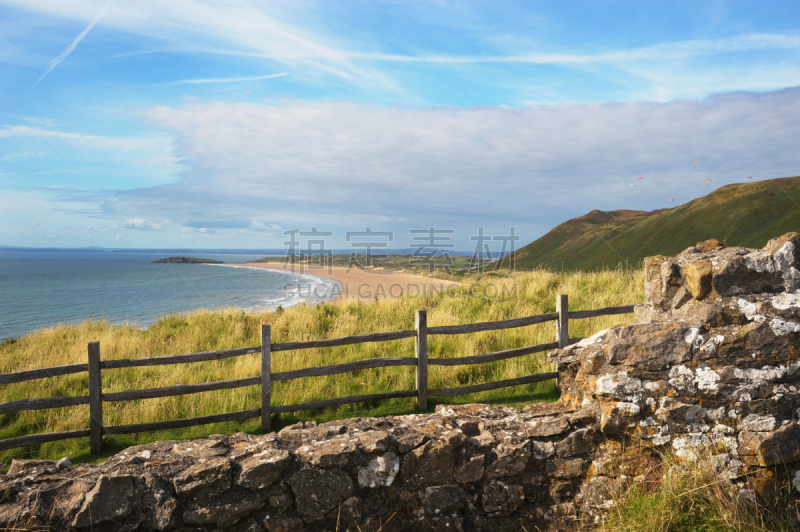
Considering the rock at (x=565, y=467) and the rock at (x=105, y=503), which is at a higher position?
the rock at (x=105, y=503)

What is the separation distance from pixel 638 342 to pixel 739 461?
1.20 m

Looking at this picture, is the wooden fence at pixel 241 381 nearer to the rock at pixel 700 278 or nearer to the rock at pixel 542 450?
the rock at pixel 542 450

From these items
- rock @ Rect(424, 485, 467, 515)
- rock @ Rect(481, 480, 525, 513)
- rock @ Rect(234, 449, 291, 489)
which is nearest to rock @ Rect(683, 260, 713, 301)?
rock @ Rect(481, 480, 525, 513)

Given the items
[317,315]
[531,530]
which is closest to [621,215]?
[317,315]

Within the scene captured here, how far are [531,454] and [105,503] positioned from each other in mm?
3546

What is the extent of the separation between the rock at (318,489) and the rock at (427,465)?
0.52 meters

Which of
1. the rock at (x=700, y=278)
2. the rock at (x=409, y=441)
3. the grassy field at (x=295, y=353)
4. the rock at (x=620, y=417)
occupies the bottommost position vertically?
the grassy field at (x=295, y=353)

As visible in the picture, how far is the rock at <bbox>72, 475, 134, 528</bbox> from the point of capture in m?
3.31

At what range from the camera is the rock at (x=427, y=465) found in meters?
3.98

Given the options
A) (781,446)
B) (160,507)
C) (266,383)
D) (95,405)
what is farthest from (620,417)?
(95,405)

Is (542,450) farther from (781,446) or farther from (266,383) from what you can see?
(266,383)

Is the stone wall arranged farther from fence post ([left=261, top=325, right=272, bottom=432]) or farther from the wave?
the wave

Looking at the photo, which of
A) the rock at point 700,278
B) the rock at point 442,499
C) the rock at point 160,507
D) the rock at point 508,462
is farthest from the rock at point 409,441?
the rock at point 700,278

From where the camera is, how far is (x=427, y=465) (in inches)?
157
